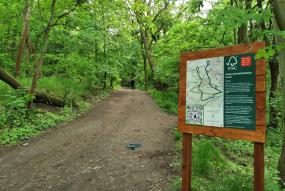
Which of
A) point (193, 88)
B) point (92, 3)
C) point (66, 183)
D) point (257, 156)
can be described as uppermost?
point (92, 3)

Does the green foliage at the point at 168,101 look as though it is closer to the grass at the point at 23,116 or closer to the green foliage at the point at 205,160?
the grass at the point at 23,116

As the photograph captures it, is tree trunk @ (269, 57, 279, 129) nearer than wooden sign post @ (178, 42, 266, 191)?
No

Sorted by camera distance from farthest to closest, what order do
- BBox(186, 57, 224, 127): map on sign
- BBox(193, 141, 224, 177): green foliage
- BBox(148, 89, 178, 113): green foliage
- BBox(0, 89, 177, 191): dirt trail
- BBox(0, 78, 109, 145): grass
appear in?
BBox(148, 89, 178, 113): green foliage < BBox(0, 78, 109, 145): grass < BBox(193, 141, 224, 177): green foliage < BBox(0, 89, 177, 191): dirt trail < BBox(186, 57, 224, 127): map on sign

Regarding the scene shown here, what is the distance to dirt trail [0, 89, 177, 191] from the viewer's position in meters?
5.28

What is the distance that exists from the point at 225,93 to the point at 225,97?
0.05 meters

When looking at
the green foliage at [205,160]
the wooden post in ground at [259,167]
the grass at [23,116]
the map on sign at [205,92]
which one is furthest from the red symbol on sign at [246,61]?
the grass at [23,116]

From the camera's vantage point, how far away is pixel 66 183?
5.30 metres

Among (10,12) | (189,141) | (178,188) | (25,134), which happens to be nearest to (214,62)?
(189,141)

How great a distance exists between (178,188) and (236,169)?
1813mm

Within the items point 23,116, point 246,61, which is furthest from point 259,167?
point 23,116

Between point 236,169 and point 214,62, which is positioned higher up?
point 214,62

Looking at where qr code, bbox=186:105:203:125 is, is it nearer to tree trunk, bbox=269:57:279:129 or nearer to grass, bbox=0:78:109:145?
grass, bbox=0:78:109:145

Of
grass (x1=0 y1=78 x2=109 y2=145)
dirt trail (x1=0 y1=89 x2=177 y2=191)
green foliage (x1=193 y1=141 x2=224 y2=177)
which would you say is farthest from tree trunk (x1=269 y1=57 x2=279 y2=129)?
grass (x1=0 y1=78 x2=109 y2=145)

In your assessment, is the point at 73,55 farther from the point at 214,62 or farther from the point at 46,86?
the point at 214,62
